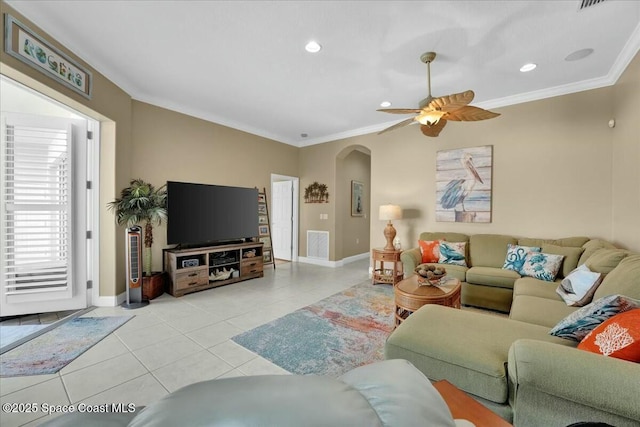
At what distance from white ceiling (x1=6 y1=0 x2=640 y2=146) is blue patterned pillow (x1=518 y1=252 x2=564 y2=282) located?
2.18 metres

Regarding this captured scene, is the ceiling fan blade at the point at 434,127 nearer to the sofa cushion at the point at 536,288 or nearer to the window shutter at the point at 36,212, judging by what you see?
the sofa cushion at the point at 536,288

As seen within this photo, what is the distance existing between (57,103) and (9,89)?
2.81 feet

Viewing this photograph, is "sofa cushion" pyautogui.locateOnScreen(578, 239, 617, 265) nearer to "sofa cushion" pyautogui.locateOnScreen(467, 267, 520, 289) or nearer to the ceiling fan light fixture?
"sofa cushion" pyautogui.locateOnScreen(467, 267, 520, 289)

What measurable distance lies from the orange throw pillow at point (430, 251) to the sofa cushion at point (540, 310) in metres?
1.48

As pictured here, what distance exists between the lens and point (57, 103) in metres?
2.80

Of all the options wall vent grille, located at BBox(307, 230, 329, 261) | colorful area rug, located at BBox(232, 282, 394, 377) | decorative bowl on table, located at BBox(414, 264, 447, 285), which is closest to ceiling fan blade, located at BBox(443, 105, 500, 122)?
decorative bowl on table, located at BBox(414, 264, 447, 285)

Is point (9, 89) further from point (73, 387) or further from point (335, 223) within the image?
point (335, 223)

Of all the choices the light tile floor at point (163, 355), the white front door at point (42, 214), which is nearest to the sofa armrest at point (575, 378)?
the light tile floor at point (163, 355)

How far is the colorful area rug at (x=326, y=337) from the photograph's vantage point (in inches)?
87.4

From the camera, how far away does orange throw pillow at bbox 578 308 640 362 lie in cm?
120

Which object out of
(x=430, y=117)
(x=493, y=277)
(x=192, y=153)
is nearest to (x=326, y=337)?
(x=493, y=277)

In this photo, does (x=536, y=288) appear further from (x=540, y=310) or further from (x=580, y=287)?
(x=540, y=310)

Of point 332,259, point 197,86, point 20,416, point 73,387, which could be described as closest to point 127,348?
point 73,387

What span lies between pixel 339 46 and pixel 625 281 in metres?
2.97
